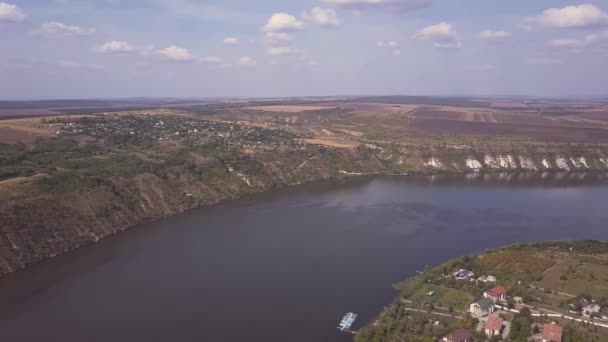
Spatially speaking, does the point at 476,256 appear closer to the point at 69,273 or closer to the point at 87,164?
the point at 69,273

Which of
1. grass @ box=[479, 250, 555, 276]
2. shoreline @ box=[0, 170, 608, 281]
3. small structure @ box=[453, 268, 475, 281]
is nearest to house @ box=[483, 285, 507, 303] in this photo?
small structure @ box=[453, 268, 475, 281]

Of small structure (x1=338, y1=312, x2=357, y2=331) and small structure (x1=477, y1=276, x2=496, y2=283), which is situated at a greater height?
small structure (x1=477, y1=276, x2=496, y2=283)

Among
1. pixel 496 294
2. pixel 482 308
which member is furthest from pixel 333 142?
pixel 482 308

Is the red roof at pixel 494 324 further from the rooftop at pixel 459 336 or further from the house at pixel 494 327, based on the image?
the rooftop at pixel 459 336

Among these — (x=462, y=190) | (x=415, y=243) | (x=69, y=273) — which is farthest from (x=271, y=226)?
(x=462, y=190)

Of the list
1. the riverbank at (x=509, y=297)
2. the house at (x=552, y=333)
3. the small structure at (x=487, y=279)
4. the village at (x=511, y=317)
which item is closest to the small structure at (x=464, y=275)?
the riverbank at (x=509, y=297)

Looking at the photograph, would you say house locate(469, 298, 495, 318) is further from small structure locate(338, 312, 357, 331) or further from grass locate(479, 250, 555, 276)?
small structure locate(338, 312, 357, 331)
